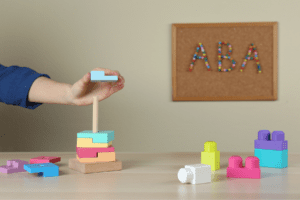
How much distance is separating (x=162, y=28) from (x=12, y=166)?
5.45 feet

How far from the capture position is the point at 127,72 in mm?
2297

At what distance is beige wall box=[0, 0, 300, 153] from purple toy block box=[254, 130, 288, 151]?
1380 millimetres

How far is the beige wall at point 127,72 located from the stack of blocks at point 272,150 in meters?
1.38

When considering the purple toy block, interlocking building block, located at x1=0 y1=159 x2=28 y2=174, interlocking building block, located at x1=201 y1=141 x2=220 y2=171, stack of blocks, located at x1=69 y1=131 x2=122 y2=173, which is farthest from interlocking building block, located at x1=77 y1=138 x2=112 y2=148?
the purple toy block

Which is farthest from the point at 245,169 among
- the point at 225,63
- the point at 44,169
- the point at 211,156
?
the point at 225,63

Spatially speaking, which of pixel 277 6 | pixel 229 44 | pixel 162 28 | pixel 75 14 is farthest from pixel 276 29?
pixel 75 14

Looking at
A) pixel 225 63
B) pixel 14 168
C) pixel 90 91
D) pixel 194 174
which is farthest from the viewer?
pixel 225 63

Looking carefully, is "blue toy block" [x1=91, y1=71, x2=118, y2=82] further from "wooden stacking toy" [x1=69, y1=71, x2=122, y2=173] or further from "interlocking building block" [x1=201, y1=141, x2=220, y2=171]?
"interlocking building block" [x1=201, y1=141, x2=220, y2=171]

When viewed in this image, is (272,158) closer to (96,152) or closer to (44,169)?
(96,152)

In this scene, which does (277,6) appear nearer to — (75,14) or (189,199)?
(75,14)

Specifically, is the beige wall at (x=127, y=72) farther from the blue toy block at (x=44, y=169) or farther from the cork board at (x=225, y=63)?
the blue toy block at (x=44, y=169)

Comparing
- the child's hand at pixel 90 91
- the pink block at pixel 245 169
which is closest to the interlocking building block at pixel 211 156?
the pink block at pixel 245 169

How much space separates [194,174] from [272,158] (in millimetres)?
313

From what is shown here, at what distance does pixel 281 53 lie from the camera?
227 cm
